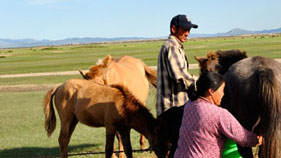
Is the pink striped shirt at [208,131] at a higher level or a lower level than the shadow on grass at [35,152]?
higher

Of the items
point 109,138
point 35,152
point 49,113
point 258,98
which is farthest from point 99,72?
point 258,98

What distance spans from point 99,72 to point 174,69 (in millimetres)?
3581

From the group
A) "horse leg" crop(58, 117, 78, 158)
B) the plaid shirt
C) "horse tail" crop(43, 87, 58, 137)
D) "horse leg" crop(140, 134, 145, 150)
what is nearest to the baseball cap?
the plaid shirt

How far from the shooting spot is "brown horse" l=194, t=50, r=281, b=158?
11.5 ft

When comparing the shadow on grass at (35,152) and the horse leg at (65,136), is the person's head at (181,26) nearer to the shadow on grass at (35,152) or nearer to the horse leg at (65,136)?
the horse leg at (65,136)

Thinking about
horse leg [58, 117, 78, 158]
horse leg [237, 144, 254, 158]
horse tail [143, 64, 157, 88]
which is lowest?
horse leg [58, 117, 78, 158]

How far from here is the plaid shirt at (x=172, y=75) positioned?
459 cm

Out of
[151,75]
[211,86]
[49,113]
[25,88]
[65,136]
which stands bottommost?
[25,88]

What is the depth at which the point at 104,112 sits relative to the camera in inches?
243

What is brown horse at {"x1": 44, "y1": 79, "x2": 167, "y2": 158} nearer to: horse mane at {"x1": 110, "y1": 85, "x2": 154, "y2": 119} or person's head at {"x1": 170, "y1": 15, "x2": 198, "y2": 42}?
horse mane at {"x1": 110, "y1": 85, "x2": 154, "y2": 119}

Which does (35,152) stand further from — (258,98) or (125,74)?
(258,98)

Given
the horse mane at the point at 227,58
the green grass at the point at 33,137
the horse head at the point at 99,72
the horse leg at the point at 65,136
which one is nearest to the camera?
the horse mane at the point at 227,58

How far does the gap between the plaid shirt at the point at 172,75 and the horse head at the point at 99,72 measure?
3.12m

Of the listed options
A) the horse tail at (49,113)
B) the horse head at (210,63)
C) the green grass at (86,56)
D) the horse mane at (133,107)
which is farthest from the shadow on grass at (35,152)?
the green grass at (86,56)
